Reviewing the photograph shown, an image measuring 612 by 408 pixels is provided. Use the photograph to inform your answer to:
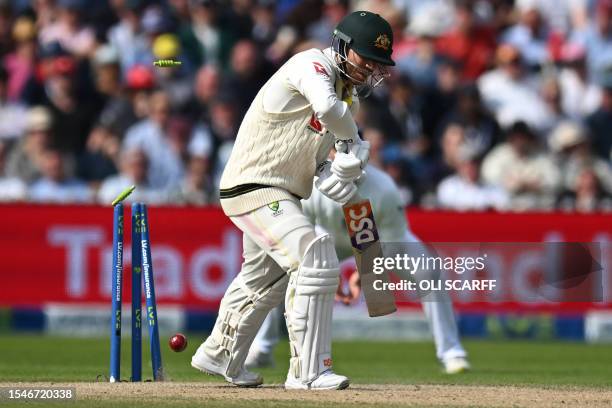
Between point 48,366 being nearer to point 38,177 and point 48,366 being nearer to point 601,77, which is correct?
point 38,177

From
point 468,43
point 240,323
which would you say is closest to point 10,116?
point 468,43

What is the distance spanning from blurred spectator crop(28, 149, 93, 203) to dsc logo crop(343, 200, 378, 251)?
777cm

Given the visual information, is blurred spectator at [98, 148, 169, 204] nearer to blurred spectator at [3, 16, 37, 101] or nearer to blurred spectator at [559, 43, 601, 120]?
blurred spectator at [3, 16, 37, 101]

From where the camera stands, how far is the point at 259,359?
11398 millimetres

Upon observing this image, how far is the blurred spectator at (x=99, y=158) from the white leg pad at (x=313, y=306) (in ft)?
26.9

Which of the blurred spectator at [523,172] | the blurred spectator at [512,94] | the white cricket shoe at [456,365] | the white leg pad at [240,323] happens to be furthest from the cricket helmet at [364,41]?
the blurred spectator at [512,94]

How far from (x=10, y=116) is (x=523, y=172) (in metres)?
6.20

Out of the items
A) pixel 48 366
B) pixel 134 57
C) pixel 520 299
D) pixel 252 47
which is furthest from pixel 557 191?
pixel 48 366

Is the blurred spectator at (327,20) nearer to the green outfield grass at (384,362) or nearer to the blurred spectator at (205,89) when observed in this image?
the blurred spectator at (205,89)

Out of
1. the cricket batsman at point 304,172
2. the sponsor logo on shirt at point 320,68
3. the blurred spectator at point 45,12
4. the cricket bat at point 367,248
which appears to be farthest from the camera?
the blurred spectator at point 45,12

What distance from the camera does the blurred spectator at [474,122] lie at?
660 inches

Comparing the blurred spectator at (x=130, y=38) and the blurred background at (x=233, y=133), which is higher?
the blurred spectator at (x=130, y=38)

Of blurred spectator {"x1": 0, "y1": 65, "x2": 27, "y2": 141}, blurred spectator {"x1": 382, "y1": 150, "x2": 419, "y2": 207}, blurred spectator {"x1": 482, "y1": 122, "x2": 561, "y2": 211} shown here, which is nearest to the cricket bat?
blurred spectator {"x1": 382, "y1": 150, "x2": 419, "y2": 207}

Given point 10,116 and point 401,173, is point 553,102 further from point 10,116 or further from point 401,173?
point 10,116
